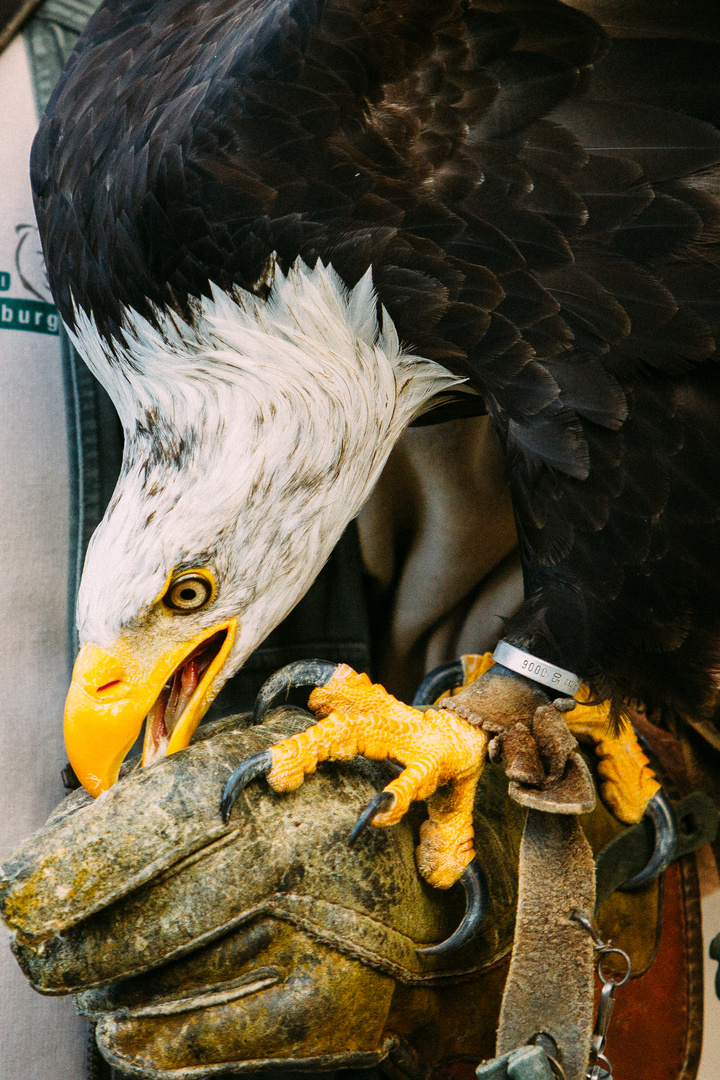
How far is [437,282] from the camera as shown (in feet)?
2.80

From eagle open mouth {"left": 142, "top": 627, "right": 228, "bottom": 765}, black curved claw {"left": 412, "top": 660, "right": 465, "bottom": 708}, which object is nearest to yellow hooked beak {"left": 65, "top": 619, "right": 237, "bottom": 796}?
eagle open mouth {"left": 142, "top": 627, "right": 228, "bottom": 765}

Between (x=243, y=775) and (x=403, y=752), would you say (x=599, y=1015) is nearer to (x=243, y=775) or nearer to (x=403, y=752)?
(x=403, y=752)

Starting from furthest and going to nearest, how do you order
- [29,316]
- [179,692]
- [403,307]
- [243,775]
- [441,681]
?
[29,316], [441,681], [179,692], [403,307], [243,775]

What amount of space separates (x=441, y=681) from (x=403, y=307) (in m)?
0.48

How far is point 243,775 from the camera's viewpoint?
75 centimetres

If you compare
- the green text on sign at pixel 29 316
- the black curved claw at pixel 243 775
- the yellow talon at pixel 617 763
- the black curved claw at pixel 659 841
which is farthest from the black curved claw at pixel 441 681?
the green text on sign at pixel 29 316

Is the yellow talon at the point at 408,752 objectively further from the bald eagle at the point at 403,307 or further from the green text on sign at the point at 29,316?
the green text on sign at the point at 29,316

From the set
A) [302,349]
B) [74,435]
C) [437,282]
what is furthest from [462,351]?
[74,435]

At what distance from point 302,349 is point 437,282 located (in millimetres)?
165

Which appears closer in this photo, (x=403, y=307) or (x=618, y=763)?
(x=403, y=307)

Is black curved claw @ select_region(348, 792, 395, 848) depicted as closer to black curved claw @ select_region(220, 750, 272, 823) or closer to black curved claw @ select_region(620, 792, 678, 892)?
black curved claw @ select_region(220, 750, 272, 823)

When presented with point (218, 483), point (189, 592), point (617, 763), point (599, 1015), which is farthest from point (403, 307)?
point (599, 1015)

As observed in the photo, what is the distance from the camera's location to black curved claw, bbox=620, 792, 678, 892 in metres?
1.00

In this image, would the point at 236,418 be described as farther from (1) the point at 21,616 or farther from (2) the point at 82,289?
(1) the point at 21,616
